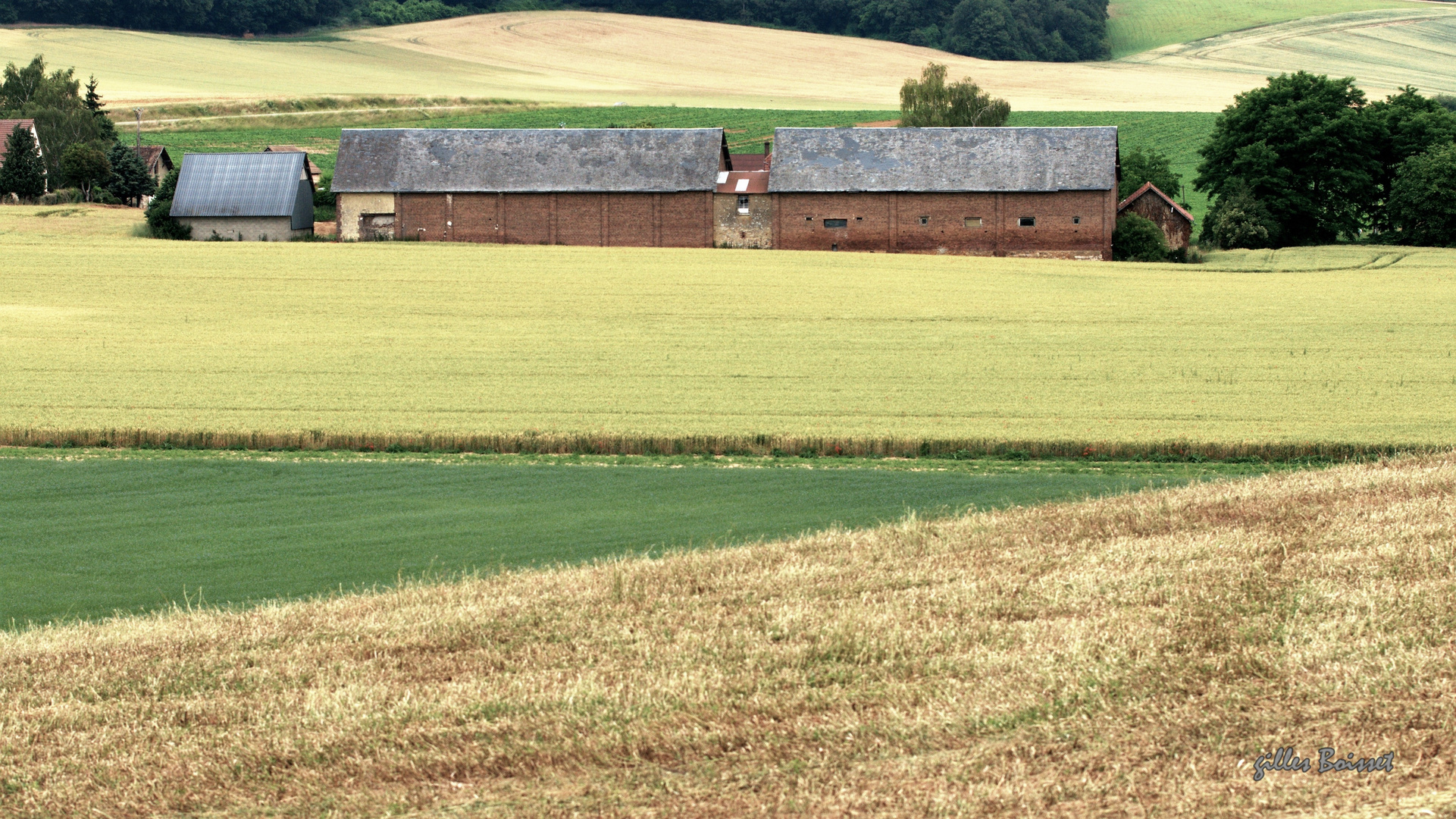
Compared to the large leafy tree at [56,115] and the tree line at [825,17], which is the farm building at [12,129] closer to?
the large leafy tree at [56,115]

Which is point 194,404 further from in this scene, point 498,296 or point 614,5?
point 614,5

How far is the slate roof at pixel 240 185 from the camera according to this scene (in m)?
58.4

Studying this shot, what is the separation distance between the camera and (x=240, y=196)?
193 feet

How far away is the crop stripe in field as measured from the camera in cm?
2038

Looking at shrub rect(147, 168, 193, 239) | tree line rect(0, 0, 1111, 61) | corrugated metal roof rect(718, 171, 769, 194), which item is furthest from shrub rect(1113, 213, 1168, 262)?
tree line rect(0, 0, 1111, 61)

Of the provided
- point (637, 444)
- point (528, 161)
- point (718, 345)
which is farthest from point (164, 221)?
point (637, 444)

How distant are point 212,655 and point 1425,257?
52561 mm

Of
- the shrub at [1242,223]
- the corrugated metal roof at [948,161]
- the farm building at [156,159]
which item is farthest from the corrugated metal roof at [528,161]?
the shrub at [1242,223]

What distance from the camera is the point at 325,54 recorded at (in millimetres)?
120688

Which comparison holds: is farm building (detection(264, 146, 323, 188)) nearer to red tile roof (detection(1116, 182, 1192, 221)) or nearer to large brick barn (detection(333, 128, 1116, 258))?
large brick barn (detection(333, 128, 1116, 258))

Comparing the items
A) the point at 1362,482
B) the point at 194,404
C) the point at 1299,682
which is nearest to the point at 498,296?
the point at 194,404

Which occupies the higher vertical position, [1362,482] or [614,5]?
[614,5]

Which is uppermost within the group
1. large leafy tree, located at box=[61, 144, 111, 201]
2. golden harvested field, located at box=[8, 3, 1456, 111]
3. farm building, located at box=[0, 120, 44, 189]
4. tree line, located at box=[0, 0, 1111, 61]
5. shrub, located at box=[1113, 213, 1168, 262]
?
tree line, located at box=[0, 0, 1111, 61]

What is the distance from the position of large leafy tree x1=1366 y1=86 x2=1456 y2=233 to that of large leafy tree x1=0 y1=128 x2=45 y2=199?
218 feet
